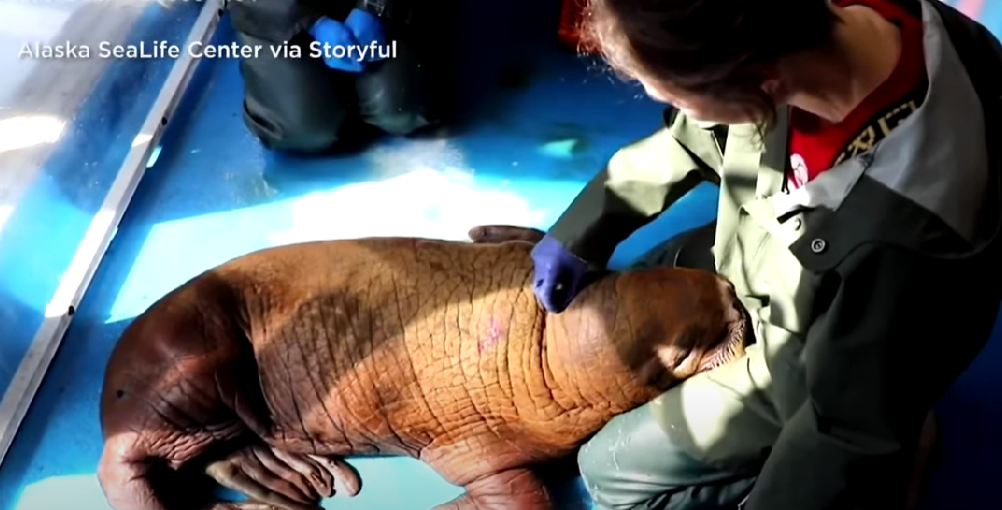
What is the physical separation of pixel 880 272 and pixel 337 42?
157 cm

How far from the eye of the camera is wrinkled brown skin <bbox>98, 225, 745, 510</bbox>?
1.70m

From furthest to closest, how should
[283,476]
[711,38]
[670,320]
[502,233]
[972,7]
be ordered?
1. [972,7]
2. [502,233]
3. [283,476]
4. [670,320]
5. [711,38]

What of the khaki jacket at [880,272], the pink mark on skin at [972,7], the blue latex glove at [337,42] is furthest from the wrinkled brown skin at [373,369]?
the pink mark on skin at [972,7]

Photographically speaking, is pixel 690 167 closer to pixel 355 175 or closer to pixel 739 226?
pixel 739 226

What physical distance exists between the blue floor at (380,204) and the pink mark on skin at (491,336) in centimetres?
32

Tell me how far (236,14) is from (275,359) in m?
1.03

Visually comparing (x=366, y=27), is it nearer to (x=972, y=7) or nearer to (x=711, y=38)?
(x=972, y=7)

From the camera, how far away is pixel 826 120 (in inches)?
47.4

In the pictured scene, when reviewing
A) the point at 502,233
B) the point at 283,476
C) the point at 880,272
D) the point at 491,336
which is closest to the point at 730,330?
the point at 491,336

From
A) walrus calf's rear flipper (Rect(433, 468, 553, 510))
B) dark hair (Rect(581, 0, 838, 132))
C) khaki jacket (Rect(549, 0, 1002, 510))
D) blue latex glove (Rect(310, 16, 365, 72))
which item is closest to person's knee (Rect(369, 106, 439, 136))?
blue latex glove (Rect(310, 16, 365, 72))

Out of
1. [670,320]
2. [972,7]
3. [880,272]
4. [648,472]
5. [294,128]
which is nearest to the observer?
[880,272]

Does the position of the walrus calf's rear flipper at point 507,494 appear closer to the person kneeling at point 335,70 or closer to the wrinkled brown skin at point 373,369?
the wrinkled brown skin at point 373,369

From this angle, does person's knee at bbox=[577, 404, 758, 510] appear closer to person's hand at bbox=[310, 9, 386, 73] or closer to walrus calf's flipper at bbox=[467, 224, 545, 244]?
walrus calf's flipper at bbox=[467, 224, 545, 244]

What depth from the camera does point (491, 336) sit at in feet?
5.64
